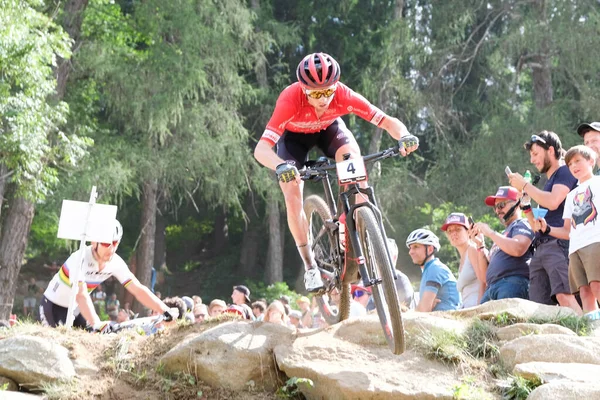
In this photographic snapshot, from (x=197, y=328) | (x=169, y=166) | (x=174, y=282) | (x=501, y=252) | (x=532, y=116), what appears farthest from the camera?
(x=174, y=282)

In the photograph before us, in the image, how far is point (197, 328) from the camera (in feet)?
24.0

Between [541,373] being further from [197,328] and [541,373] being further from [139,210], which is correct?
[139,210]

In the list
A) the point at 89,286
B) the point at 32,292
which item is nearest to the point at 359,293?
the point at 89,286

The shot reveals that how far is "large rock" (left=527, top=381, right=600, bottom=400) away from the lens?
5.53 metres

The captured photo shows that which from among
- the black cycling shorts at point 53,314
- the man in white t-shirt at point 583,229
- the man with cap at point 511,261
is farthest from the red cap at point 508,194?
the black cycling shorts at point 53,314

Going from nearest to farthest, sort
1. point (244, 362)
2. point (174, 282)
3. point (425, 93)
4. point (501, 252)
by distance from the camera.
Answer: point (244, 362) < point (501, 252) < point (425, 93) < point (174, 282)

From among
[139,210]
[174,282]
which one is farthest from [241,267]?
[139,210]

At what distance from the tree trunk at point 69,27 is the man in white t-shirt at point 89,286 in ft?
38.8

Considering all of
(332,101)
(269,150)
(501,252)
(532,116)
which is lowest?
(501,252)

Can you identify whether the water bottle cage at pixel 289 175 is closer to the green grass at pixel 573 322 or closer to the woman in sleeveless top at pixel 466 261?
the green grass at pixel 573 322

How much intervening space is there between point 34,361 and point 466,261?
4.44m

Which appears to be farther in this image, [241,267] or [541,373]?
[241,267]

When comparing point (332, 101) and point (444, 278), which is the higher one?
point (332, 101)

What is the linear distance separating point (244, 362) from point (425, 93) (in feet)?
63.8
